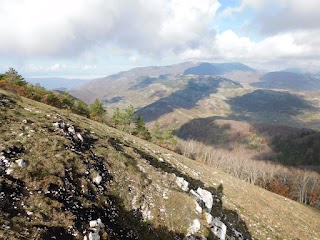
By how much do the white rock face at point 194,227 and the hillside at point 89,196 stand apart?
9cm

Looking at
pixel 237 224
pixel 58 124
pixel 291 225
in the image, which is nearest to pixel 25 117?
pixel 58 124

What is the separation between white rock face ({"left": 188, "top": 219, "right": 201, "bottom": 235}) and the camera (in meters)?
23.3

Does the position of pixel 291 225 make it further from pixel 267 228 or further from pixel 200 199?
pixel 200 199

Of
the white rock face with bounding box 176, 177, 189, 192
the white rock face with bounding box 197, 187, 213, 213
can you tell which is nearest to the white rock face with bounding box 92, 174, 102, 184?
the white rock face with bounding box 176, 177, 189, 192

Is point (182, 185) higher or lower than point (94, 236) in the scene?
lower

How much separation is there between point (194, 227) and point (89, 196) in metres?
10.2

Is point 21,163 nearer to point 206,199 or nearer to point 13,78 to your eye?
point 206,199

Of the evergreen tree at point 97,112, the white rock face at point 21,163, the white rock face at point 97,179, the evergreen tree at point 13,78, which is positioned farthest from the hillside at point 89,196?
the evergreen tree at point 97,112

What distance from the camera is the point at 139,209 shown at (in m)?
23.5

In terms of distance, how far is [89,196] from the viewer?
2128 centimetres

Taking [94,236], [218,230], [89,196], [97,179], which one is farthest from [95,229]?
[218,230]

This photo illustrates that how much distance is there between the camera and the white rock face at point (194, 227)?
23280 mm

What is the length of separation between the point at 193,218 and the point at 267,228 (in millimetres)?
15812

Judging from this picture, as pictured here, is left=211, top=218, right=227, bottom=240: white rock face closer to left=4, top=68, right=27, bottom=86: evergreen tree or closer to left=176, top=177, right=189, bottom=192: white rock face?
left=176, top=177, right=189, bottom=192: white rock face
